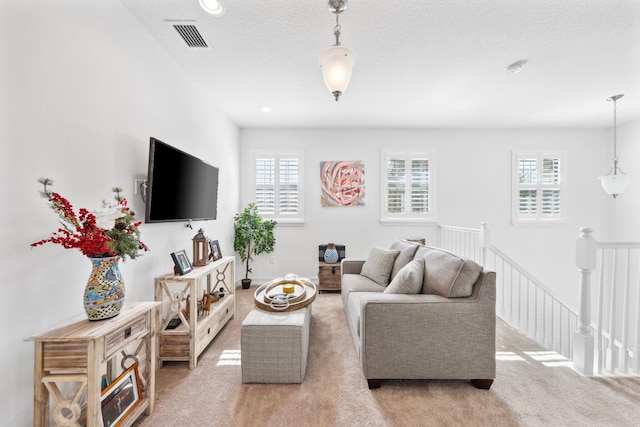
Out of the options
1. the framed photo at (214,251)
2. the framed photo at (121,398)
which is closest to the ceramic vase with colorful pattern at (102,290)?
the framed photo at (121,398)

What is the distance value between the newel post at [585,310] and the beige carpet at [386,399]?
0.11 metres

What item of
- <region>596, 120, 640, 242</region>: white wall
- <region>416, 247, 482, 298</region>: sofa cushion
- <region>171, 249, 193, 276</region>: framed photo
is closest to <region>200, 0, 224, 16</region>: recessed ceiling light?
<region>171, 249, 193, 276</region>: framed photo

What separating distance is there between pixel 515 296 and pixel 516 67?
11.7 ft

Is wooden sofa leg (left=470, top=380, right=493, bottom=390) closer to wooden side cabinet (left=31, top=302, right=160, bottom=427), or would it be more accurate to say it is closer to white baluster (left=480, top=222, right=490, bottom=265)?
white baluster (left=480, top=222, right=490, bottom=265)

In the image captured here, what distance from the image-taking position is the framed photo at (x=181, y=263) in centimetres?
227

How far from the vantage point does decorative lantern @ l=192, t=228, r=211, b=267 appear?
265cm

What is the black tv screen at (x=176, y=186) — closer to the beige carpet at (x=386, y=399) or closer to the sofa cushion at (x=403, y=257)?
the beige carpet at (x=386, y=399)

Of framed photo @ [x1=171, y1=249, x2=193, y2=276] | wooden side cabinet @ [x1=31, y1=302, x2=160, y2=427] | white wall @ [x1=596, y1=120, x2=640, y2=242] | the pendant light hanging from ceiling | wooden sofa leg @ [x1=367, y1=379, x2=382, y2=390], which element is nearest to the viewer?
wooden side cabinet @ [x1=31, y1=302, x2=160, y2=427]

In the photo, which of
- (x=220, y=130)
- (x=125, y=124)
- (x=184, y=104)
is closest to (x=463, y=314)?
(x=125, y=124)

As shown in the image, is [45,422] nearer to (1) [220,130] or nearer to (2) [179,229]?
(2) [179,229]

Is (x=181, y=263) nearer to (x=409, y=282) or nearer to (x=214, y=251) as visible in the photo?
(x=214, y=251)

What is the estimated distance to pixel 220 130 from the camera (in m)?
3.81

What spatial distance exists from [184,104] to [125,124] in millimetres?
950

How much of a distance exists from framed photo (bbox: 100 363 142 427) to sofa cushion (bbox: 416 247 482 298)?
208cm
